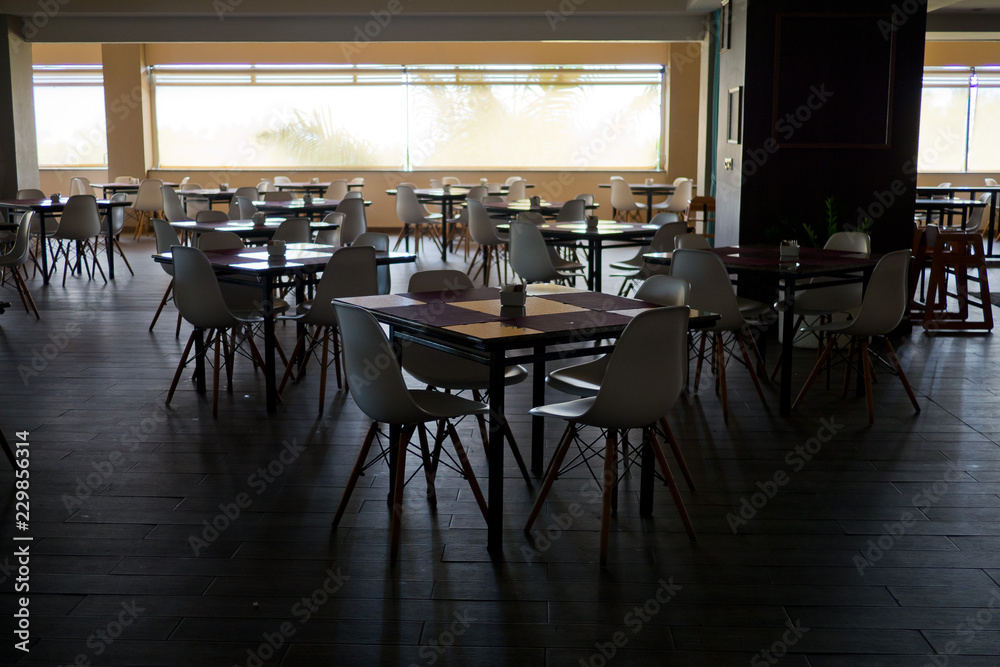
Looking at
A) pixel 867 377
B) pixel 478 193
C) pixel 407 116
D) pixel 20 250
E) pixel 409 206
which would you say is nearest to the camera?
pixel 867 377

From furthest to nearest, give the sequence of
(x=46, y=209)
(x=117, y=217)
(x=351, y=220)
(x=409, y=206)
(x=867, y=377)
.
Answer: (x=409, y=206), (x=117, y=217), (x=46, y=209), (x=351, y=220), (x=867, y=377)

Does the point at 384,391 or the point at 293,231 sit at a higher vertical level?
the point at 293,231

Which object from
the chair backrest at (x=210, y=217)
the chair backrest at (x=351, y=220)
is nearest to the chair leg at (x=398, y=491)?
the chair backrest at (x=210, y=217)

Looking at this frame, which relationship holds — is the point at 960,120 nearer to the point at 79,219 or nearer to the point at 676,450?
the point at 79,219

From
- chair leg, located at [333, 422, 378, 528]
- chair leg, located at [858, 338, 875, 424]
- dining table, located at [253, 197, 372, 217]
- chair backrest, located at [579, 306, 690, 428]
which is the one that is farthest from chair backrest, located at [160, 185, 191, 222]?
chair backrest, located at [579, 306, 690, 428]

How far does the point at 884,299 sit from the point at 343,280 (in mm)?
2753

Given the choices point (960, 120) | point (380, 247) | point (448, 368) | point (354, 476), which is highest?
point (960, 120)

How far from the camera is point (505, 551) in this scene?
3.21 metres

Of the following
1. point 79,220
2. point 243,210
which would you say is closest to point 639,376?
point 243,210

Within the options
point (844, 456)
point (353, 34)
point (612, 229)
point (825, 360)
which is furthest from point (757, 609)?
point (353, 34)

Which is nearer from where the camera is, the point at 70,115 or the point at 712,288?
the point at 712,288

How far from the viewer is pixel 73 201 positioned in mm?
9656

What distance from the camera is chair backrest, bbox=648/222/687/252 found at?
679 centimetres

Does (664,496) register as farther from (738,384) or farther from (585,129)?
(585,129)
